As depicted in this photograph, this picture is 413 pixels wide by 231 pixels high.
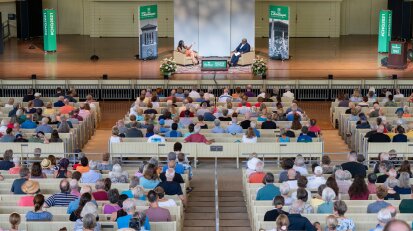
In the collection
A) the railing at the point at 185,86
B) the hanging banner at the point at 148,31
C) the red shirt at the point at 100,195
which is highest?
the hanging banner at the point at 148,31

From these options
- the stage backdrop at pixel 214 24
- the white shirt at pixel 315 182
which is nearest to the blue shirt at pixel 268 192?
the white shirt at pixel 315 182

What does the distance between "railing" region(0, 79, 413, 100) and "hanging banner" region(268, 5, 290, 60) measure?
5.52 meters

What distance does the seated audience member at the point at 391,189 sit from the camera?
1276 cm

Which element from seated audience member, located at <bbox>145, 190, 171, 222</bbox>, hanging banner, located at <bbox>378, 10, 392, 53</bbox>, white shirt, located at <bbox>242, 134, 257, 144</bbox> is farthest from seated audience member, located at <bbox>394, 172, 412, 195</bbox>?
hanging banner, located at <bbox>378, 10, 392, 53</bbox>

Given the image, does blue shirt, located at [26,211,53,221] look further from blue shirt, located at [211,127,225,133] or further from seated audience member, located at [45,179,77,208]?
blue shirt, located at [211,127,225,133]

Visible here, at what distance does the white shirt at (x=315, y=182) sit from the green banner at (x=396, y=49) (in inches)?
714

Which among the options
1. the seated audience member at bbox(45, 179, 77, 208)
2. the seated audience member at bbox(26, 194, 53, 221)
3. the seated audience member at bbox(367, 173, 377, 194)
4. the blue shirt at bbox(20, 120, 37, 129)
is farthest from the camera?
the blue shirt at bbox(20, 120, 37, 129)

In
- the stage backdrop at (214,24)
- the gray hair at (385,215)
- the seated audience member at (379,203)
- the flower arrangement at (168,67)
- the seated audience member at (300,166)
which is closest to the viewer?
the gray hair at (385,215)

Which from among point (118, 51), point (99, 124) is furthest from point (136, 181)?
point (118, 51)

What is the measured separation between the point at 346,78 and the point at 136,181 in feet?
55.2

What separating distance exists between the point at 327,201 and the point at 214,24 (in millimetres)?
20513

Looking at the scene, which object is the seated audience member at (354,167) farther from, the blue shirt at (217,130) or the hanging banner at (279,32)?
the hanging banner at (279,32)

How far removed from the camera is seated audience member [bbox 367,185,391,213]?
11.9 meters

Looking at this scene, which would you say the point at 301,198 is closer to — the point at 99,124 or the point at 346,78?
the point at 99,124
